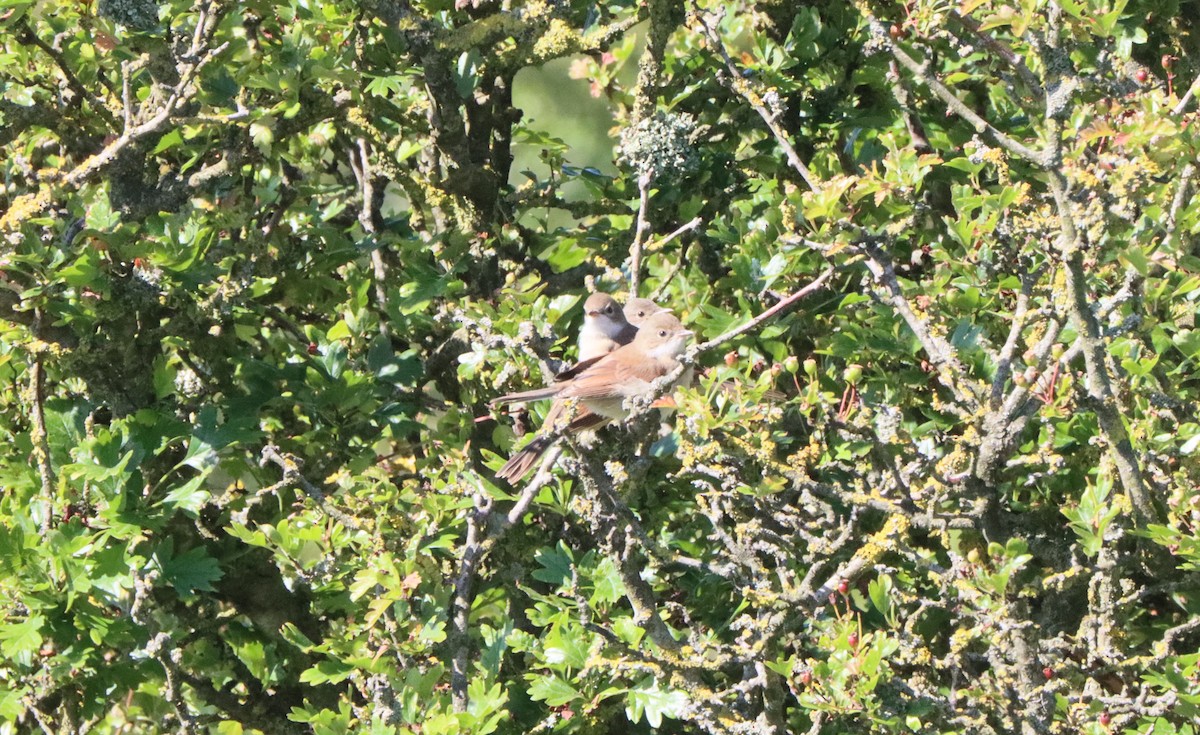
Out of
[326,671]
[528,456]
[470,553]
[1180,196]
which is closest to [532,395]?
[528,456]

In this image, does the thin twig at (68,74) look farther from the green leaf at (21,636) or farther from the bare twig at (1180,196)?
the bare twig at (1180,196)

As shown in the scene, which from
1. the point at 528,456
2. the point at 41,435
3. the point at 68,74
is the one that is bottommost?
the point at 528,456

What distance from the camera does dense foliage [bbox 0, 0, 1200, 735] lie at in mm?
3080

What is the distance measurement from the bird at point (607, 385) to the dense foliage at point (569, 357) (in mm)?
85

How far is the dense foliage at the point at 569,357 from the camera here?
3.08 metres

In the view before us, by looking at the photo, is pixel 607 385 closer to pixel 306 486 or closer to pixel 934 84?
pixel 306 486

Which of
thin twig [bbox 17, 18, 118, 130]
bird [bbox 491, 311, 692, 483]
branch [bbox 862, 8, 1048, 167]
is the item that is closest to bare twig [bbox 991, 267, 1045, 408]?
branch [bbox 862, 8, 1048, 167]

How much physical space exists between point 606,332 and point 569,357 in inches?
7.7

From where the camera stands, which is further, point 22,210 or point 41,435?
point 41,435

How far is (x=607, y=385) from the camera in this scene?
147 inches

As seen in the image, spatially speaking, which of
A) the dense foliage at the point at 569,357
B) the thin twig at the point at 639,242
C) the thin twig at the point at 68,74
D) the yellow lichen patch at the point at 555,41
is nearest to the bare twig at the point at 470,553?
the dense foliage at the point at 569,357

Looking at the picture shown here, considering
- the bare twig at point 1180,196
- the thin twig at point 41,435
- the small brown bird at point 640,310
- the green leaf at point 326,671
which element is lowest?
the green leaf at point 326,671

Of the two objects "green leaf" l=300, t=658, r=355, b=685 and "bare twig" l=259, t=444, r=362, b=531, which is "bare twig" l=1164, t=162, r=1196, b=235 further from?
"green leaf" l=300, t=658, r=355, b=685

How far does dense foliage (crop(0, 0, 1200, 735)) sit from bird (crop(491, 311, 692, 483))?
85 mm
